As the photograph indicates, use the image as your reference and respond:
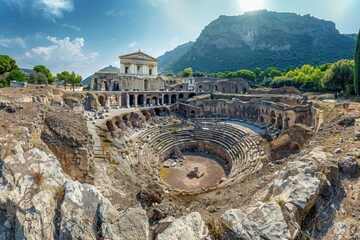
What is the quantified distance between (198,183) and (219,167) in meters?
4.83

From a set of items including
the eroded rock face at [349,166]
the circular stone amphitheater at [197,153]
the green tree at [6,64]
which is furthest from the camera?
the green tree at [6,64]

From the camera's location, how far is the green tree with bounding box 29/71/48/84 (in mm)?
39875

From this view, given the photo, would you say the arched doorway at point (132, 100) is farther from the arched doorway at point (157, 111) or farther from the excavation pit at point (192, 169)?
the excavation pit at point (192, 169)

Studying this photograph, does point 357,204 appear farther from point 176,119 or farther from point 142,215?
point 176,119

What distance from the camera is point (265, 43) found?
128625 mm

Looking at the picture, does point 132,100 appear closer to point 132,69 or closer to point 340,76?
point 132,69

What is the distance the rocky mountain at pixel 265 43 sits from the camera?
363 feet

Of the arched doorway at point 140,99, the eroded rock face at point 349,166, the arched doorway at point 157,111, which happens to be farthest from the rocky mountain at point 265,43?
the eroded rock face at point 349,166

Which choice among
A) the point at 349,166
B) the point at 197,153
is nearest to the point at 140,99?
the point at 197,153

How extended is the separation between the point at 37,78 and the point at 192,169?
3644 cm

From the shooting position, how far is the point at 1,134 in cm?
1023

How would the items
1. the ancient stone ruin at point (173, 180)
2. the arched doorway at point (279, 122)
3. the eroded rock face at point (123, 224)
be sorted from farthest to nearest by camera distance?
1. the arched doorway at point (279, 122)
2. the ancient stone ruin at point (173, 180)
3. the eroded rock face at point (123, 224)

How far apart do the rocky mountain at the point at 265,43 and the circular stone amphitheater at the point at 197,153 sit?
3647 inches

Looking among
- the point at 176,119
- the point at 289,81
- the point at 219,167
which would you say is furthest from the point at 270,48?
the point at 219,167
